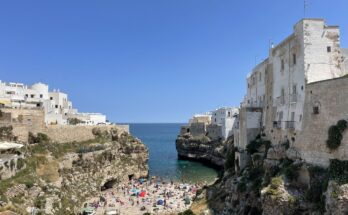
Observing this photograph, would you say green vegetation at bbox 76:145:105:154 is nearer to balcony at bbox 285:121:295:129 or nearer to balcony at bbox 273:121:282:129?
balcony at bbox 273:121:282:129

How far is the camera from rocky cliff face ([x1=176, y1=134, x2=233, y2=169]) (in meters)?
67.5

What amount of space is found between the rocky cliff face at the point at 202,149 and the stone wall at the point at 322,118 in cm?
4244

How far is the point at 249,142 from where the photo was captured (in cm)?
3020

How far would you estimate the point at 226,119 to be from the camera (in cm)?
6719

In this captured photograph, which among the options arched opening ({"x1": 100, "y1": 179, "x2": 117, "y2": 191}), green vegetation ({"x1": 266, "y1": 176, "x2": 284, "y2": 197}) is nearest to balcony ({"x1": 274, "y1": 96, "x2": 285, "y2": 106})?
green vegetation ({"x1": 266, "y1": 176, "x2": 284, "y2": 197})

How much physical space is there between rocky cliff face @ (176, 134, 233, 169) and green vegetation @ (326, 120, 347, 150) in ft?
147

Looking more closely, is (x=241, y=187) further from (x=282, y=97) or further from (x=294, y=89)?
(x=294, y=89)

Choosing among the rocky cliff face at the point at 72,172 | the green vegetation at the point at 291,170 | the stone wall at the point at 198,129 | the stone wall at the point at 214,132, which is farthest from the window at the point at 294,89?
the stone wall at the point at 198,129

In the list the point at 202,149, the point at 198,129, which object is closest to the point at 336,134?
the point at 202,149

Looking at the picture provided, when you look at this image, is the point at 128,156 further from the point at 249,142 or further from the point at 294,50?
the point at 294,50

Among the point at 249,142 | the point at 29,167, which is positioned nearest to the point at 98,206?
the point at 29,167

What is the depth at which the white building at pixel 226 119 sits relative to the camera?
2633 inches

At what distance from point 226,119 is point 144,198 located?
28585mm

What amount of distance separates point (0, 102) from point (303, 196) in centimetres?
4197
